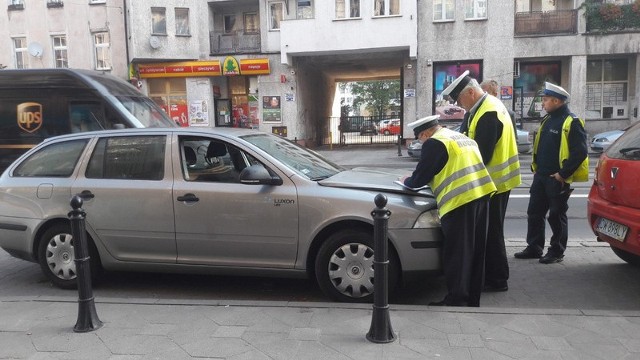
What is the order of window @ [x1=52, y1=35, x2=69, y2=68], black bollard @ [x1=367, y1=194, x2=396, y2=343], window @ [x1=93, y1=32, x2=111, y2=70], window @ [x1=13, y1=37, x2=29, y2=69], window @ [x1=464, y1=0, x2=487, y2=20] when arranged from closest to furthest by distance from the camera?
1. black bollard @ [x1=367, y1=194, x2=396, y2=343]
2. window @ [x1=464, y1=0, x2=487, y2=20]
3. window @ [x1=93, y1=32, x2=111, y2=70]
4. window @ [x1=52, y1=35, x2=69, y2=68]
5. window @ [x1=13, y1=37, x2=29, y2=69]

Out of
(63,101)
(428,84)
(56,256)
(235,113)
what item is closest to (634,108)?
(428,84)

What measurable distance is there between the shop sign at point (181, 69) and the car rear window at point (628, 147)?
72.1 feet

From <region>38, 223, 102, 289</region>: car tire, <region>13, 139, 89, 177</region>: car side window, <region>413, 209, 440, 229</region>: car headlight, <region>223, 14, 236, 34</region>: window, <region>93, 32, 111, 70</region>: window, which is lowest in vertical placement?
<region>38, 223, 102, 289</region>: car tire

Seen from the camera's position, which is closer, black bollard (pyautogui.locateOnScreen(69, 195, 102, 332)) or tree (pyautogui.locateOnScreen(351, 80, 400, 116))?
black bollard (pyautogui.locateOnScreen(69, 195, 102, 332))

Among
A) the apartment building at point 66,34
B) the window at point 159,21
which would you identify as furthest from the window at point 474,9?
the apartment building at point 66,34

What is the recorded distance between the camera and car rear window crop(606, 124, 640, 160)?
4414mm

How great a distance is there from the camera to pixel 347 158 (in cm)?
2041

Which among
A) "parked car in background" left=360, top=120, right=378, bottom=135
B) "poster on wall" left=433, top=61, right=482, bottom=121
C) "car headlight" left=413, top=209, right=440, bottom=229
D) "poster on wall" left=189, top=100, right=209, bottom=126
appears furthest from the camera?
"parked car in background" left=360, top=120, right=378, bottom=135

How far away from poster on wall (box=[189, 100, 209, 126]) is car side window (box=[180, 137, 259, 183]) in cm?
2078

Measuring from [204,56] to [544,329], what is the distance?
78.4 feet

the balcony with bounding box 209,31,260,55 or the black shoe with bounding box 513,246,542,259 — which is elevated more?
the balcony with bounding box 209,31,260,55

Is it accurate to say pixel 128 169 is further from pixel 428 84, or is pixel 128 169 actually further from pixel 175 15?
pixel 175 15

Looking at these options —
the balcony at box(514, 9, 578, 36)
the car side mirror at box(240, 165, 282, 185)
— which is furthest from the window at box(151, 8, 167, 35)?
the car side mirror at box(240, 165, 282, 185)

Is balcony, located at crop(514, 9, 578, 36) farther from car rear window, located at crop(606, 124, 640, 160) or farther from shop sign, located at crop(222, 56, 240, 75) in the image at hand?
car rear window, located at crop(606, 124, 640, 160)
